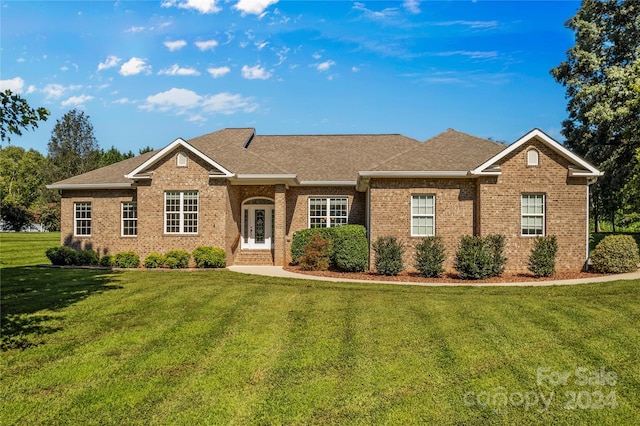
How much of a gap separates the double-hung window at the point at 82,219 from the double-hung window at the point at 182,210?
206 inches

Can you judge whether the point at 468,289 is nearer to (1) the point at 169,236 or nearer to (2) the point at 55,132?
(1) the point at 169,236

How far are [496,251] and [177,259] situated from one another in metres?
13.3

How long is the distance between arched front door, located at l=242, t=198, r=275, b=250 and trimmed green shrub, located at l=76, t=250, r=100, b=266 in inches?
275

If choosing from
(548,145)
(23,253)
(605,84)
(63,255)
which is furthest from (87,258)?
(605,84)

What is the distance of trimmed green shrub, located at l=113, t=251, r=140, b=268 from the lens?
1931cm

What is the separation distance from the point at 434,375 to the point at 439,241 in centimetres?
1092

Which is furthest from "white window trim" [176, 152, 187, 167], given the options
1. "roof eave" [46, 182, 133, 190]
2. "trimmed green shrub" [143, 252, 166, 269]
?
"trimmed green shrub" [143, 252, 166, 269]

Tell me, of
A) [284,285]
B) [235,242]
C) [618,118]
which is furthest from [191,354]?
[618,118]

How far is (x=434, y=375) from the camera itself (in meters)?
6.57

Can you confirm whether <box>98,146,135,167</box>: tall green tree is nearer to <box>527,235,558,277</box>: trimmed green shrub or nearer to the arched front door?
the arched front door

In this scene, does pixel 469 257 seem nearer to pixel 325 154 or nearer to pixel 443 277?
pixel 443 277

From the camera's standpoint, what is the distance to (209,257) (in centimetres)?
1847

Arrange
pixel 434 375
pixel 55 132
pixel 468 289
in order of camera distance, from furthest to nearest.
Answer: pixel 55 132, pixel 468 289, pixel 434 375

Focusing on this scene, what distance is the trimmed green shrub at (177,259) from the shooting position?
18.7 meters
